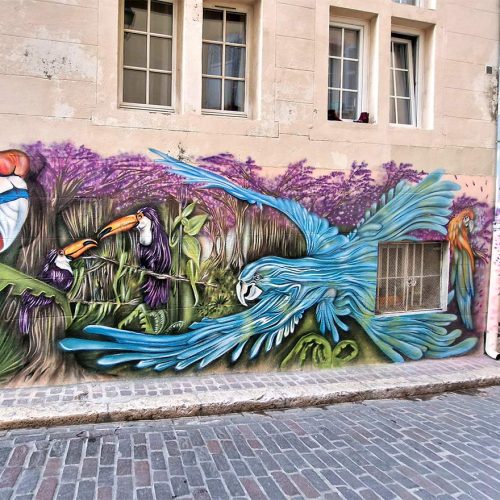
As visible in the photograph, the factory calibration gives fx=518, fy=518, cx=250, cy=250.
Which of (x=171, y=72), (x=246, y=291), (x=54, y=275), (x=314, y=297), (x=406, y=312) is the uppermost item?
(x=171, y=72)

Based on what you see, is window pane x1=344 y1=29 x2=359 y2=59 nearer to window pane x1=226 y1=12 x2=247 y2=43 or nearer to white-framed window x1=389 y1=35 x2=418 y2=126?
white-framed window x1=389 y1=35 x2=418 y2=126

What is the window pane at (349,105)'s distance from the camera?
709 centimetres

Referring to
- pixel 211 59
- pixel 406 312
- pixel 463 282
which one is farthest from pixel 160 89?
pixel 463 282

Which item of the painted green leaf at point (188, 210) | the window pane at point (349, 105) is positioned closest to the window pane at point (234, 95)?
the painted green leaf at point (188, 210)

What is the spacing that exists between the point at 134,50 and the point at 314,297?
12.2 feet

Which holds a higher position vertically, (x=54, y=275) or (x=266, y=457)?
(x=54, y=275)

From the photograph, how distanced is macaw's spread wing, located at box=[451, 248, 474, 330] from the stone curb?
1175 millimetres

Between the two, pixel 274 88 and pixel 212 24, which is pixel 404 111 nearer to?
pixel 274 88

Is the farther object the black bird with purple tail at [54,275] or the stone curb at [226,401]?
the black bird with purple tail at [54,275]

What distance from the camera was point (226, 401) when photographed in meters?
5.37

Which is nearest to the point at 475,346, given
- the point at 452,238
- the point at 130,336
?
the point at 452,238

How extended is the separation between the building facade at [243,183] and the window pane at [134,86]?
0.6 inches

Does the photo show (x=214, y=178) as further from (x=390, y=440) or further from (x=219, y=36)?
(x=390, y=440)

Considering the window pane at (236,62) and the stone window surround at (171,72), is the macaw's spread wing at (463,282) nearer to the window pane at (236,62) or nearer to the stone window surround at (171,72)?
the window pane at (236,62)
